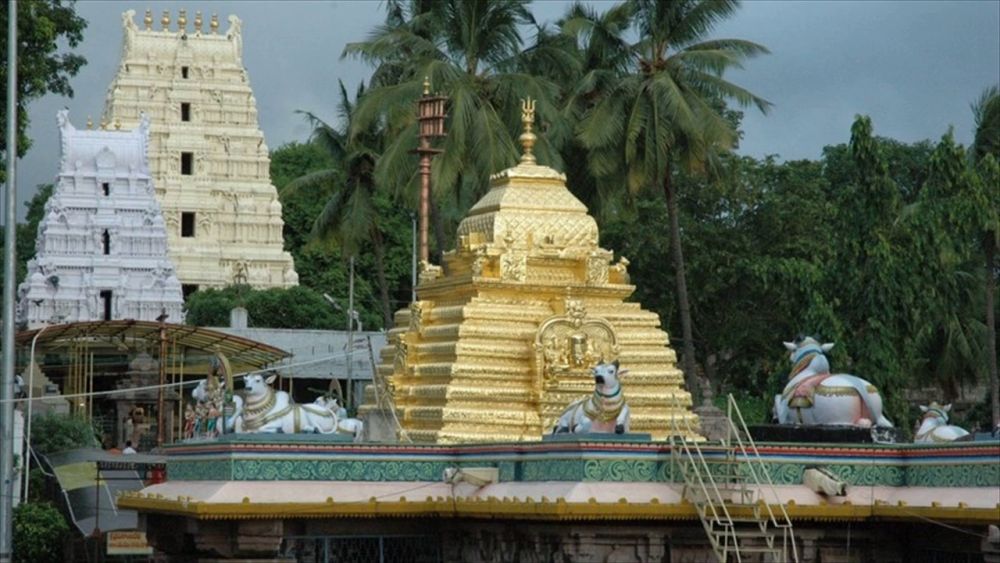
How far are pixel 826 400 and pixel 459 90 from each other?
1703 centimetres

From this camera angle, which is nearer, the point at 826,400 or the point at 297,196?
the point at 826,400

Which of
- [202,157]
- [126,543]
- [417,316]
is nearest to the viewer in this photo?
[417,316]

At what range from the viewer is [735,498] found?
20234 mm

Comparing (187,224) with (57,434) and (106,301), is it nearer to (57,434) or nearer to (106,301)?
(106,301)

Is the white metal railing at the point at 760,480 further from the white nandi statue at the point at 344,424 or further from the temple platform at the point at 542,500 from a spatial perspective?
the white nandi statue at the point at 344,424

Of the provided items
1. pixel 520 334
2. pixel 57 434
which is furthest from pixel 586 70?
pixel 520 334

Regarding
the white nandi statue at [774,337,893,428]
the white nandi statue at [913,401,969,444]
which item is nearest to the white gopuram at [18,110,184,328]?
the white nandi statue at [913,401,969,444]

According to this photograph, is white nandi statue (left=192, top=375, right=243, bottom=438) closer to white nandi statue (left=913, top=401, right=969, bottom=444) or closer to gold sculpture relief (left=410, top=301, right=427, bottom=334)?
gold sculpture relief (left=410, top=301, right=427, bottom=334)

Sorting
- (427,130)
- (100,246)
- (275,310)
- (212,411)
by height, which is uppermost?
(100,246)

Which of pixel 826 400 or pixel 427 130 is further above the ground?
pixel 427 130

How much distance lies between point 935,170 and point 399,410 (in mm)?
19169

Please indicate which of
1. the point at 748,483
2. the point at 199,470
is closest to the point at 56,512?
the point at 199,470

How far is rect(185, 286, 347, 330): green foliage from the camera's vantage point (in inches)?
2734

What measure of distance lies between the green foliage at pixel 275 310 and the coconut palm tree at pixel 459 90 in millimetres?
28488
